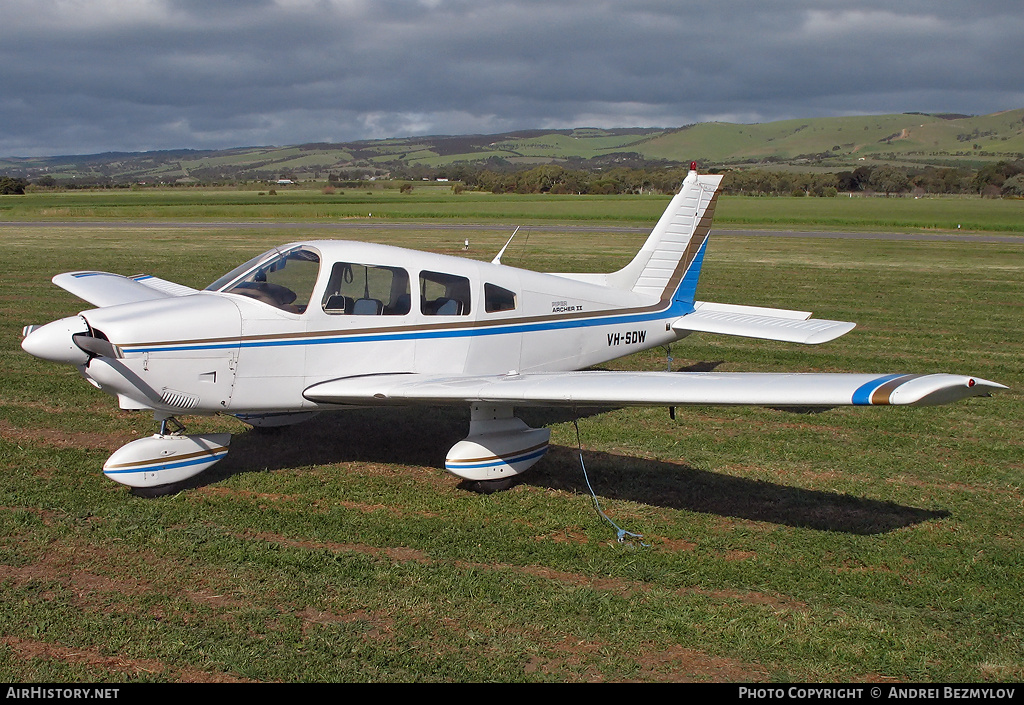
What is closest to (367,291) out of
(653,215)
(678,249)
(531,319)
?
(531,319)

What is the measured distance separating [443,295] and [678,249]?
3563mm

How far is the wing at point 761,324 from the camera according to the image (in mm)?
8000

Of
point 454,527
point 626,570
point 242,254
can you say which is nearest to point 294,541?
point 454,527

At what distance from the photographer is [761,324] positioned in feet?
28.8

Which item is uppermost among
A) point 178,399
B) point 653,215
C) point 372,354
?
point 372,354

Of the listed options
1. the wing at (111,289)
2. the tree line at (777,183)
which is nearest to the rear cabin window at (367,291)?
the wing at (111,289)

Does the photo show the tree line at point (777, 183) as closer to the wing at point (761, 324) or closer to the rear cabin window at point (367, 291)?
the wing at point (761, 324)

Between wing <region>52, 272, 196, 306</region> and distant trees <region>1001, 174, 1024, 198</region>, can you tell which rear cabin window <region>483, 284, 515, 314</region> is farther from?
distant trees <region>1001, 174, 1024, 198</region>

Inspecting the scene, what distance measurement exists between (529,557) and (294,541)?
1733 mm

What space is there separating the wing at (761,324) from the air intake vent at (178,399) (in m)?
5.38

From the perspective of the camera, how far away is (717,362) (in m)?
12.1

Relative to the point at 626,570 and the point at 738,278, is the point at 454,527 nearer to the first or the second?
the point at 626,570

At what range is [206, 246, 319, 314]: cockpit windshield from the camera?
693 cm

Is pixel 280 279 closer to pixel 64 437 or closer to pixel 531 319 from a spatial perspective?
pixel 531 319
